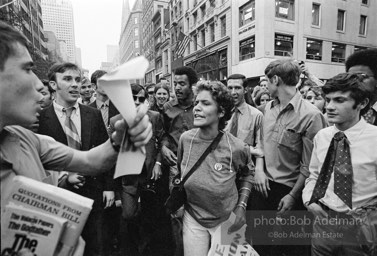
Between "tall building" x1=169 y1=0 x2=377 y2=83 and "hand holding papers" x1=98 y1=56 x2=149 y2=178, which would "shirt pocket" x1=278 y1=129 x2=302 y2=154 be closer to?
"hand holding papers" x1=98 y1=56 x2=149 y2=178

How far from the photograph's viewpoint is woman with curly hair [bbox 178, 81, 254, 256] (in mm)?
2281

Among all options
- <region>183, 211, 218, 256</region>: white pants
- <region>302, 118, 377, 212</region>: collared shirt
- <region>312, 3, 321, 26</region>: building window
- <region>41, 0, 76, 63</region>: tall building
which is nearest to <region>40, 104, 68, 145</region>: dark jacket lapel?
<region>183, 211, 218, 256</region>: white pants

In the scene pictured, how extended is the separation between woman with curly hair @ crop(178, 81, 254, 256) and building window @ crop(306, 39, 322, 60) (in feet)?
69.9

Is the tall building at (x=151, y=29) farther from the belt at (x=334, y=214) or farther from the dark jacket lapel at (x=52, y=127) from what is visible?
the belt at (x=334, y=214)

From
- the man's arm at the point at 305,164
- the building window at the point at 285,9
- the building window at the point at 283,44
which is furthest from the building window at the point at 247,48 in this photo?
the man's arm at the point at 305,164

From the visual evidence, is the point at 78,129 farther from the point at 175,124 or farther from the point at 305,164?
the point at 305,164

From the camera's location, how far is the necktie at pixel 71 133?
2696 millimetres

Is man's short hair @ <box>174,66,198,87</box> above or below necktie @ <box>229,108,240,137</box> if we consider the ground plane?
above

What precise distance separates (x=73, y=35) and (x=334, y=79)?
659 ft

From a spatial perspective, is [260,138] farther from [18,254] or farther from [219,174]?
[18,254]

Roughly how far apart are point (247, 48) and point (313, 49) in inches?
215

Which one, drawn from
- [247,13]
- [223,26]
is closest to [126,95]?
[247,13]

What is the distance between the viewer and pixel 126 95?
96 cm

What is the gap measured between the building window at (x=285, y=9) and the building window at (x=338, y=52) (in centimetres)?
494
